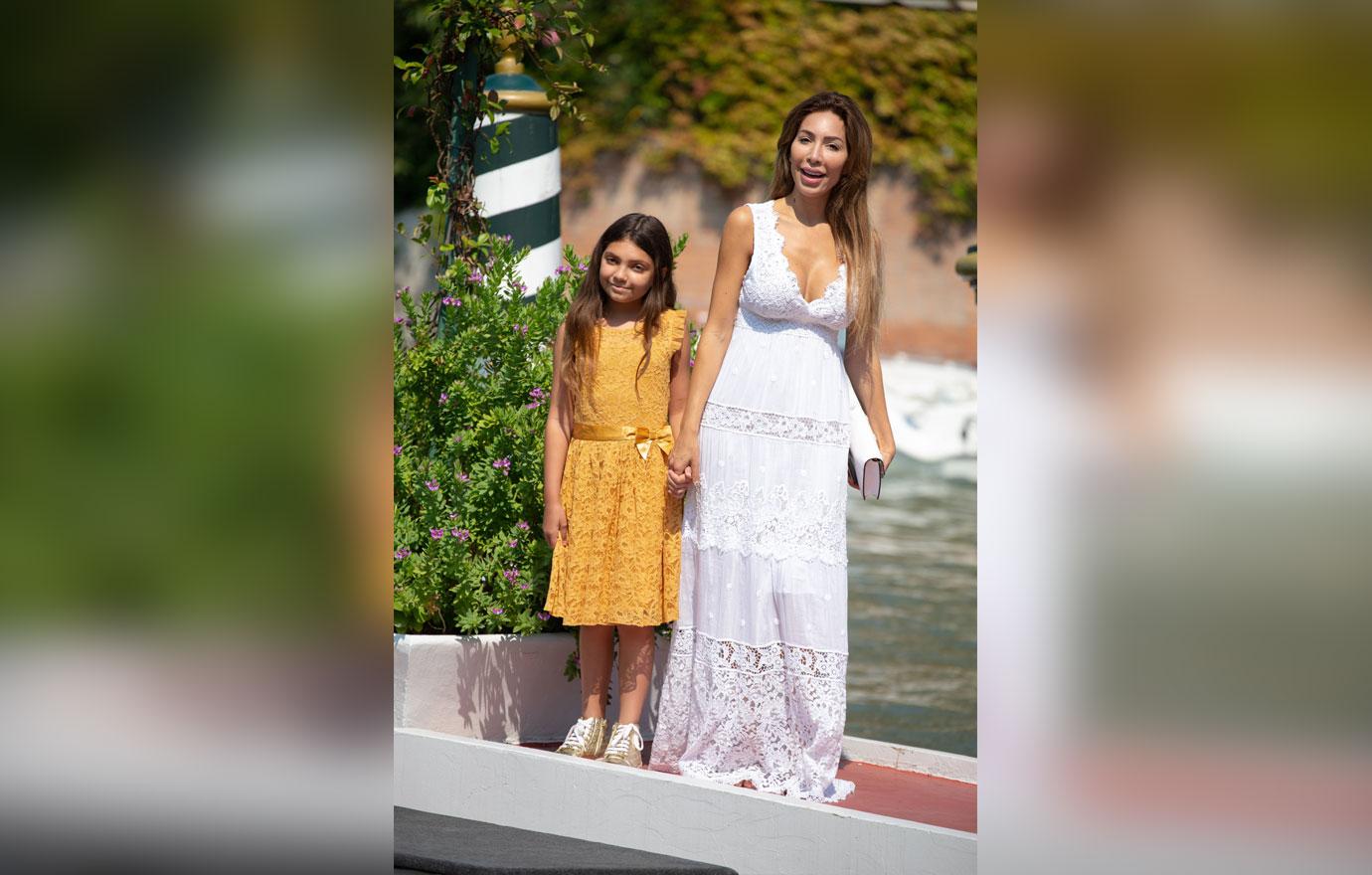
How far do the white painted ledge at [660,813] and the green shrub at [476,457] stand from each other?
479 mm

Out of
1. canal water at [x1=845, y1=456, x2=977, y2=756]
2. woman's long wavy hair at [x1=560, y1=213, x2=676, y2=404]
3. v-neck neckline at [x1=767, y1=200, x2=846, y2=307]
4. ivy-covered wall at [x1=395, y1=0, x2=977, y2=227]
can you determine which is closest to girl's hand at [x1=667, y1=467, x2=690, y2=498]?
woman's long wavy hair at [x1=560, y1=213, x2=676, y2=404]

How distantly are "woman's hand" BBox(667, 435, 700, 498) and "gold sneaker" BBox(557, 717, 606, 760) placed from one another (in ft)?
2.41

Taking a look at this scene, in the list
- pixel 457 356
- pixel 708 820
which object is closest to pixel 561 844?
pixel 708 820

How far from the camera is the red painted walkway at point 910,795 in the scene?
4117 millimetres

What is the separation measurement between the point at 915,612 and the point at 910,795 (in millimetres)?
6604

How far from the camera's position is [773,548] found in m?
4.25

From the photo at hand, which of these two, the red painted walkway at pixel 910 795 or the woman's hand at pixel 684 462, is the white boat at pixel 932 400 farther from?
the woman's hand at pixel 684 462

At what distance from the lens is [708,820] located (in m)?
3.94

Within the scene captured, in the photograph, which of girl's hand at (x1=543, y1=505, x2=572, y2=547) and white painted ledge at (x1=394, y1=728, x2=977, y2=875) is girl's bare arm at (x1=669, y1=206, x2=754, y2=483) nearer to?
girl's hand at (x1=543, y1=505, x2=572, y2=547)
